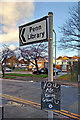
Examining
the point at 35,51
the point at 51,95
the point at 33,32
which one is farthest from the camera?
the point at 35,51

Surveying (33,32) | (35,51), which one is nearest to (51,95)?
(33,32)

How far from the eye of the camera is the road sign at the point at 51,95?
2.32m

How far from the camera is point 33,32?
7.14 ft

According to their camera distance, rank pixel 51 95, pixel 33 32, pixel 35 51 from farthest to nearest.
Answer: pixel 35 51, pixel 51 95, pixel 33 32

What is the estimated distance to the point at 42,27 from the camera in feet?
6.86

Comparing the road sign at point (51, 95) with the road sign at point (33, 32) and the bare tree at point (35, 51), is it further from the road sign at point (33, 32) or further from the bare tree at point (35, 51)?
the bare tree at point (35, 51)

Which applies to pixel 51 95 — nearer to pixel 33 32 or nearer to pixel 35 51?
pixel 33 32

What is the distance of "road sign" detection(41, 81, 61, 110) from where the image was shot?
91.5 inches

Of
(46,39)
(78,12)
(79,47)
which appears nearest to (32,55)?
(79,47)

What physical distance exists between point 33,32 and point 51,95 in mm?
1374

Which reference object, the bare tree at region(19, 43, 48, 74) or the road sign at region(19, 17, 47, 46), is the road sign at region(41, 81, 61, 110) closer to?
the road sign at region(19, 17, 47, 46)

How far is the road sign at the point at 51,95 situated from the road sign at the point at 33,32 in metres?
0.96

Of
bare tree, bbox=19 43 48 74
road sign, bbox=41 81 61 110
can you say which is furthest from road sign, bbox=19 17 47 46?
bare tree, bbox=19 43 48 74

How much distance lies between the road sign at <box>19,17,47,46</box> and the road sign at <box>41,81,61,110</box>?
0.96 metres
